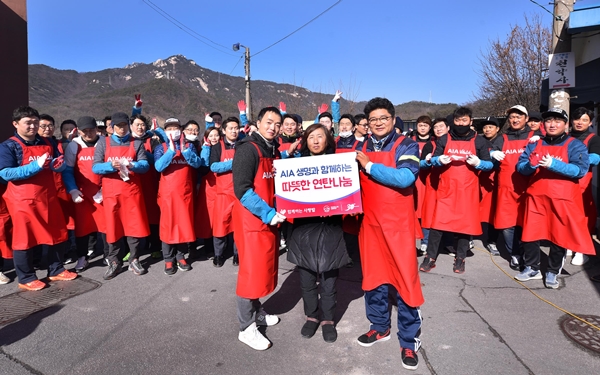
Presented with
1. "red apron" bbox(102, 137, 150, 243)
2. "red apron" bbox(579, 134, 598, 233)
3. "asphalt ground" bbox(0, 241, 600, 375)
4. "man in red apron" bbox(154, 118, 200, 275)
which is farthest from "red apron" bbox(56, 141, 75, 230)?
"red apron" bbox(579, 134, 598, 233)

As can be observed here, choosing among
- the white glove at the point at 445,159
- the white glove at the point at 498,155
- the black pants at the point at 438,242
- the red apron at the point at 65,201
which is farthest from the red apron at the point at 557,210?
Answer: the red apron at the point at 65,201

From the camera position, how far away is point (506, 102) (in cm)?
1677

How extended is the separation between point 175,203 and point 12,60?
6.14 meters

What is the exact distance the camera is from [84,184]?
5273mm

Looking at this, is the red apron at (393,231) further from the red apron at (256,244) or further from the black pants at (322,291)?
the red apron at (256,244)

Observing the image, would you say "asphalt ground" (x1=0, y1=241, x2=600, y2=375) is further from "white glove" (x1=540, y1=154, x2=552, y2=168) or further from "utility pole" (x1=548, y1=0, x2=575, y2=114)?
"utility pole" (x1=548, y1=0, x2=575, y2=114)

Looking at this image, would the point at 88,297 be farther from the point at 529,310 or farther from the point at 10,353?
the point at 529,310

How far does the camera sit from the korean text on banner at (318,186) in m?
2.90

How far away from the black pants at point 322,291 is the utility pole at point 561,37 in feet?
19.3

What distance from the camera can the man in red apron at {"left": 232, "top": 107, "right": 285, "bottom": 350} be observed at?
9.73ft

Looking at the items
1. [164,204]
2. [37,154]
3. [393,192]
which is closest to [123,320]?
[164,204]

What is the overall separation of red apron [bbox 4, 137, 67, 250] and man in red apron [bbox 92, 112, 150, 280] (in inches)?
22.9

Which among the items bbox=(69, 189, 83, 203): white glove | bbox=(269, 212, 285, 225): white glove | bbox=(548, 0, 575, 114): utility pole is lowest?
bbox=(269, 212, 285, 225): white glove

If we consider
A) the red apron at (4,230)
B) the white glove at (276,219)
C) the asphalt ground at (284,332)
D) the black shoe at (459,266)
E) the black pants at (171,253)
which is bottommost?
the asphalt ground at (284,332)
